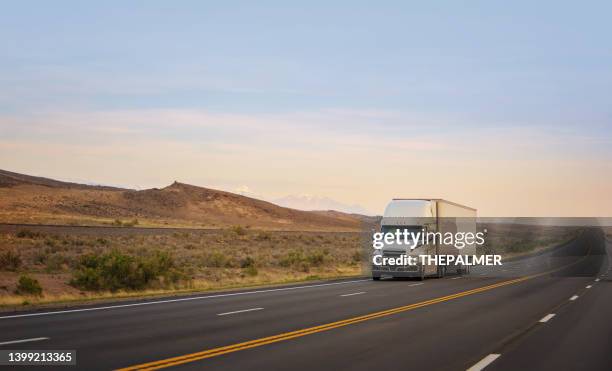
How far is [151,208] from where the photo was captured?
140875 mm

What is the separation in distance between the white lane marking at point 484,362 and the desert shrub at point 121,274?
18.5 m

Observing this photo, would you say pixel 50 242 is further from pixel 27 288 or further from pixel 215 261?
pixel 27 288

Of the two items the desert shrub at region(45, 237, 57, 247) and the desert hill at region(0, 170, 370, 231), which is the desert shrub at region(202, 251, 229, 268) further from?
the desert hill at region(0, 170, 370, 231)

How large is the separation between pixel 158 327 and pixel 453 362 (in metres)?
6.75

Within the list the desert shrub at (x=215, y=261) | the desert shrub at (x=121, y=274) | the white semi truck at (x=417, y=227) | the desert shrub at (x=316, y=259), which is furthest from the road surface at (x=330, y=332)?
the desert shrub at (x=316, y=259)

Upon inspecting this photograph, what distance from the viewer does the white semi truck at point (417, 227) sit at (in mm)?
34000

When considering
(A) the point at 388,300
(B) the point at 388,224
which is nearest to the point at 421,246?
(B) the point at 388,224

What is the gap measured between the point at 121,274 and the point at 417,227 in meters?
13.5

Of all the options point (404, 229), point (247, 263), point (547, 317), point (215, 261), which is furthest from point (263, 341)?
point (215, 261)

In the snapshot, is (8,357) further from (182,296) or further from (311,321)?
(182,296)

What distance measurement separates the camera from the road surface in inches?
457

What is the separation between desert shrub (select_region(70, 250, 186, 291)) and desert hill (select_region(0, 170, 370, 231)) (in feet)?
235

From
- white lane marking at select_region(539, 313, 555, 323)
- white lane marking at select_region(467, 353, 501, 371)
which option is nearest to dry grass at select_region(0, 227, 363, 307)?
white lane marking at select_region(539, 313, 555, 323)

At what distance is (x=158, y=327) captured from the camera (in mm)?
15781
